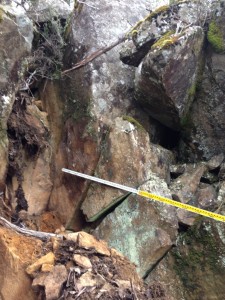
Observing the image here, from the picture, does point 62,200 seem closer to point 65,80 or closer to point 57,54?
point 65,80

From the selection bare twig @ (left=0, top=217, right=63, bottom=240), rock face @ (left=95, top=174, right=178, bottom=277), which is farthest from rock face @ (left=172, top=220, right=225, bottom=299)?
bare twig @ (left=0, top=217, right=63, bottom=240)

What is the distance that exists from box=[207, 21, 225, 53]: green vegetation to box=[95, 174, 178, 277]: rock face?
2578 mm

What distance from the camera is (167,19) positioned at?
6.90 meters

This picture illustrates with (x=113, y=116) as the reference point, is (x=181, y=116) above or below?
above

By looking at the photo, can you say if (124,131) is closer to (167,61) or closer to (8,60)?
(167,61)

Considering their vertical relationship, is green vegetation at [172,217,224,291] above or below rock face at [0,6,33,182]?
below

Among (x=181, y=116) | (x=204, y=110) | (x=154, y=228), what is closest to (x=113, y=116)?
(x=181, y=116)

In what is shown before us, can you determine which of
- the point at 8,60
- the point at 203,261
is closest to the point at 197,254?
the point at 203,261

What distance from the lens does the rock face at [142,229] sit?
609cm

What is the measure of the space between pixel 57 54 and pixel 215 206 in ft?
13.3

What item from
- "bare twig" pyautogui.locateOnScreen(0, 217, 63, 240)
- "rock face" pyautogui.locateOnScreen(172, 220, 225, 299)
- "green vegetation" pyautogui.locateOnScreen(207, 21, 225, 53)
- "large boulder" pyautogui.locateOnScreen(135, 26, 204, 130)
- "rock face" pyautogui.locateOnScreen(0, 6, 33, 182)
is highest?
"green vegetation" pyautogui.locateOnScreen(207, 21, 225, 53)

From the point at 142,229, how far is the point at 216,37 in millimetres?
3503

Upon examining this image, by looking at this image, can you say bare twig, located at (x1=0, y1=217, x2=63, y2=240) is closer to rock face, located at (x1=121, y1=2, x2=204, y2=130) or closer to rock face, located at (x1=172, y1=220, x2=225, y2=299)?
rock face, located at (x1=172, y1=220, x2=225, y2=299)

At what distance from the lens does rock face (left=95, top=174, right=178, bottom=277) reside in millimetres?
6090
